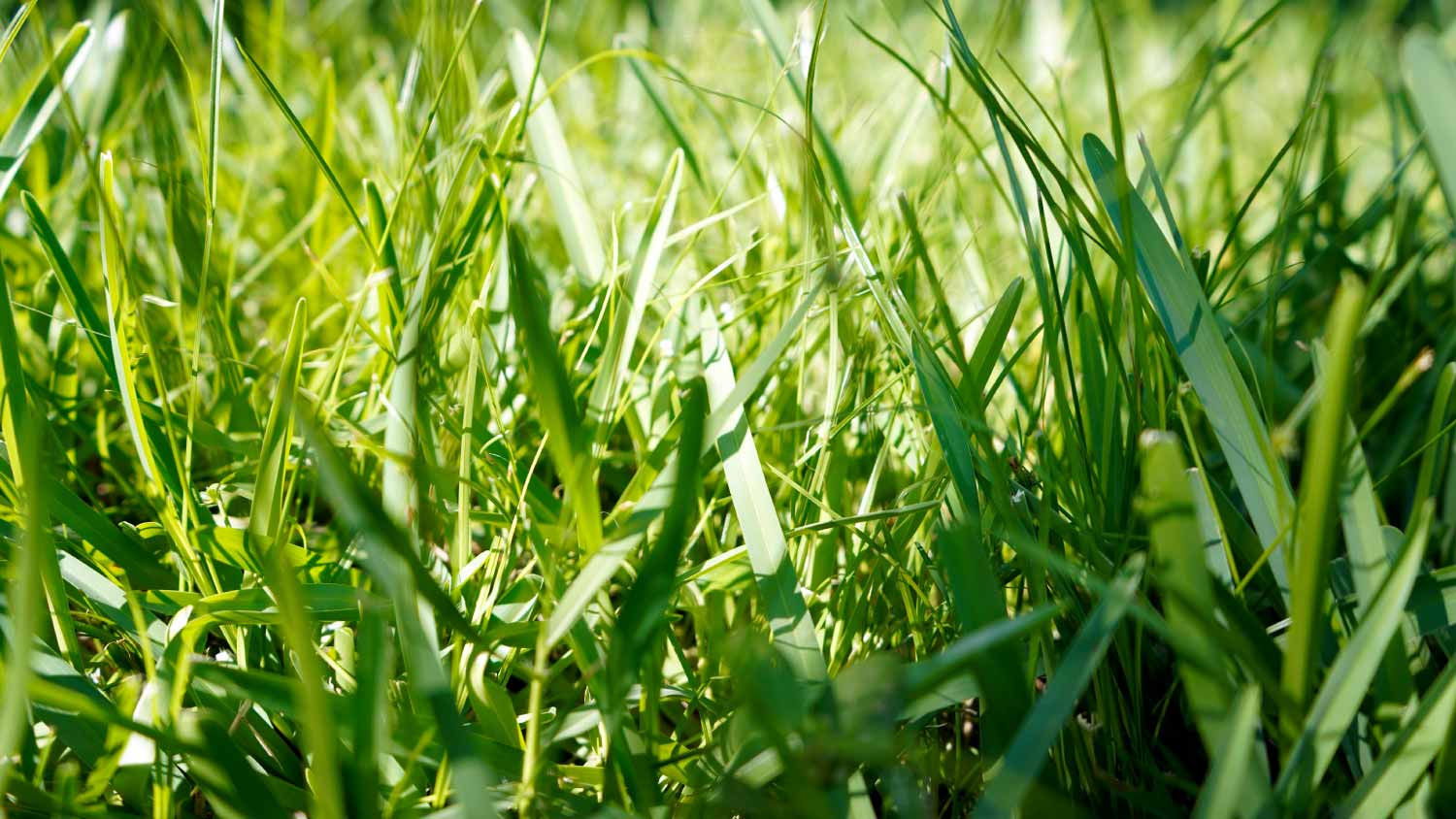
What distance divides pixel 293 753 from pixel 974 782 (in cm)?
33

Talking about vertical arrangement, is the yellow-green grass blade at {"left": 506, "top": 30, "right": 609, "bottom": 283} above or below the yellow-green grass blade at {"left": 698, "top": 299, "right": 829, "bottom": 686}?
above

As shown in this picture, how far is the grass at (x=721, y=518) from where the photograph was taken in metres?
0.35

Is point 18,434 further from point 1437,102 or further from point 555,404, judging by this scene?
point 1437,102

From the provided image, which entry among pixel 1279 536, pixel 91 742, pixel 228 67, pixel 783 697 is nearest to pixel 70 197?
pixel 228 67

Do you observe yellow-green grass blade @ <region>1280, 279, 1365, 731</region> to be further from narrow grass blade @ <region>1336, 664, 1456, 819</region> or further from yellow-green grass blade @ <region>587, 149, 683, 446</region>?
yellow-green grass blade @ <region>587, 149, 683, 446</region>

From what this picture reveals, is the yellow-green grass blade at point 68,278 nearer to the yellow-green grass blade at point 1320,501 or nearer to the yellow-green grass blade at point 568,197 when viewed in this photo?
the yellow-green grass blade at point 568,197

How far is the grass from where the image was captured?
35 cm

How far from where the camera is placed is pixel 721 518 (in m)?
0.67

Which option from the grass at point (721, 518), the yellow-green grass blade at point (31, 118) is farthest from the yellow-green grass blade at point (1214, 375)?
the yellow-green grass blade at point (31, 118)

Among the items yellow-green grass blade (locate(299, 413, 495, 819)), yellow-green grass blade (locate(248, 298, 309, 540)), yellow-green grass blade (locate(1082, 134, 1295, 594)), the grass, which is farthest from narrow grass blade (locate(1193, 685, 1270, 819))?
yellow-green grass blade (locate(248, 298, 309, 540))

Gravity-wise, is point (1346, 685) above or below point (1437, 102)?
below

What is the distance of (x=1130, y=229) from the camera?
0.44 meters

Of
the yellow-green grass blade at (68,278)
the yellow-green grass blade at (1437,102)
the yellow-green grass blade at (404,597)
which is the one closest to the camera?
the yellow-green grass blade at (404,597)

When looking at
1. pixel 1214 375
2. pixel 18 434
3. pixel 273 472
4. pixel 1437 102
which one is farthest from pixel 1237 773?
pixel 18 434
